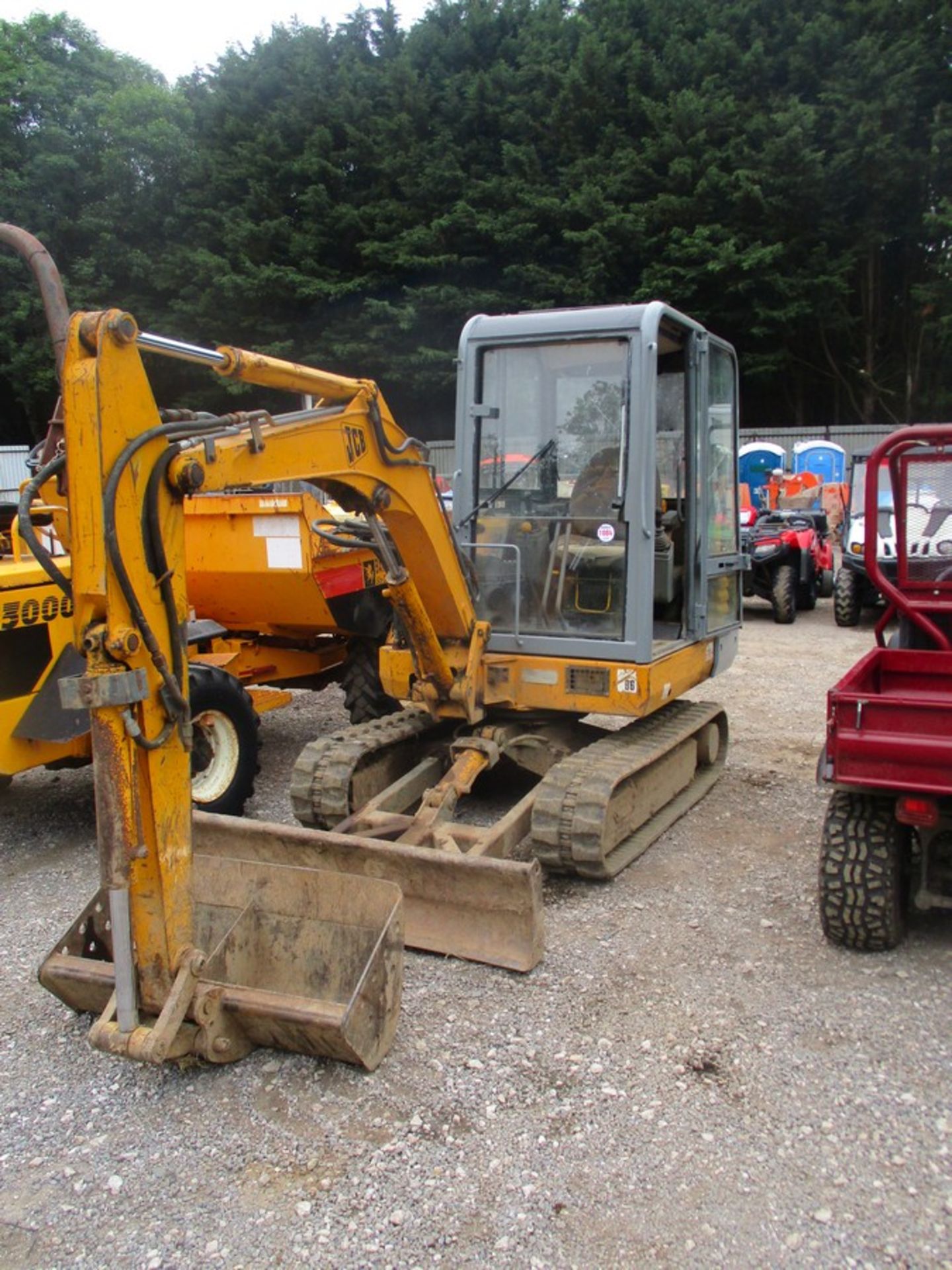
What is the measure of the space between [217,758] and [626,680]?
226cm

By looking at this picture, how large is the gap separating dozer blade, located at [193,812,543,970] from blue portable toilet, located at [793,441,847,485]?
17.8m

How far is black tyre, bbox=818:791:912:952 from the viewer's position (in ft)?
12.4

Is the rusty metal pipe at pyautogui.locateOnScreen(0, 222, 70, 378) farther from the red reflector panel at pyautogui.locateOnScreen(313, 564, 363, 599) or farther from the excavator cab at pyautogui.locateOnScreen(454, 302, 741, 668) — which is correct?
the red reflector panel at pyautogui.locateOnScreen(313, 564, 363, 599)

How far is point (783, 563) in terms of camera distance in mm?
12859

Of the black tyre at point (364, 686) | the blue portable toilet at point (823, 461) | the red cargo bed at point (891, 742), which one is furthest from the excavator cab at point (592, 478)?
the blue portable toilet at point (823, 461)

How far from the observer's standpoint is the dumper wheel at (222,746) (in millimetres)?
5492

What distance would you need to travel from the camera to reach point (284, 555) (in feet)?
20.8

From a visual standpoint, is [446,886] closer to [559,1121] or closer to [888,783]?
[559,1121]

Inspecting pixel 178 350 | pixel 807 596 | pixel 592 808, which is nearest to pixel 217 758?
pixel 592 808

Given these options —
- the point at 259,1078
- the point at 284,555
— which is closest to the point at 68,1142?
the point at 259,1078

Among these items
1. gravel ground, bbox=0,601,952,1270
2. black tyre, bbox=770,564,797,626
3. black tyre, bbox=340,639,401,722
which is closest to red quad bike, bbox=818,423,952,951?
gravel ground, bbox=0,601,952,1270

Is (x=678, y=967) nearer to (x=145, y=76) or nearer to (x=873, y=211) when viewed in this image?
(x=873, y=211)

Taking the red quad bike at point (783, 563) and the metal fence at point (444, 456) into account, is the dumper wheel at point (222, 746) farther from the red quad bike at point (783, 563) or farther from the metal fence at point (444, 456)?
the metal fence at point (444, 456)

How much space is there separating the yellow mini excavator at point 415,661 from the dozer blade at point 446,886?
0.01 meters
